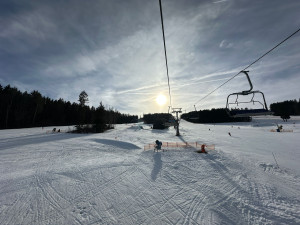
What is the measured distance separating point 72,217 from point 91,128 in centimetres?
3744

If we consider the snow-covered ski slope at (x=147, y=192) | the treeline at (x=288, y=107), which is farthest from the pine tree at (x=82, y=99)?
the treeline at (x=288, y=107)

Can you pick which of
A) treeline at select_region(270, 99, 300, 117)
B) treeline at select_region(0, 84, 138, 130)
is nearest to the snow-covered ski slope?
treeline at select_region(0, 84, 138, 130)

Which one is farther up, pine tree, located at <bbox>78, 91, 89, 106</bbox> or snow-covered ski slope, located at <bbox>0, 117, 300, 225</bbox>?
pine tree, located at <bbox>78, 91, 89, 106</bbox>

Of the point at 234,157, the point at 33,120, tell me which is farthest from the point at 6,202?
the point at 33,120

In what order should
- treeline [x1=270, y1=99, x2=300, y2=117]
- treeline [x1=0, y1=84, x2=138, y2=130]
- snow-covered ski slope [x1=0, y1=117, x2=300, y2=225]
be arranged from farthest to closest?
treeline [x1=270, y1=99, x2=300, y2=117], treeline [x1=0, y1=84, x2=138, y2=130], snow-covered ski slope [x1=0, y1=117, x2=300, y2=225]

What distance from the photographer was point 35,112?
53406 mm

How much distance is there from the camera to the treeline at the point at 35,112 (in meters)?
46.1

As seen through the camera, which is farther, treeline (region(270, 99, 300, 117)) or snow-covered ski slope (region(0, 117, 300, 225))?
treeline (region(270, 99, 300, 117))

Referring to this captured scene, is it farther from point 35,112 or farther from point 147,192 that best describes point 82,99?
point 147,192

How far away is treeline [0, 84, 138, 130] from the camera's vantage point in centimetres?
4606

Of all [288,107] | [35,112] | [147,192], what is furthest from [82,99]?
[288,107]

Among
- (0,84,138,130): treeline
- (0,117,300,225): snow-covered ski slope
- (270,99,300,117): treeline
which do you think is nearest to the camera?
(0,117,300,225): snow-covered ski slope

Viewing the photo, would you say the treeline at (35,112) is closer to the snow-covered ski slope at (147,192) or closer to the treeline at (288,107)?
the snow-covered ski slope at (147,192)

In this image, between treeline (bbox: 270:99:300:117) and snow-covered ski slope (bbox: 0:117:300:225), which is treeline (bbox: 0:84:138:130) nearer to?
snow-covered ski slope (bbox: 0:117:300:225)
